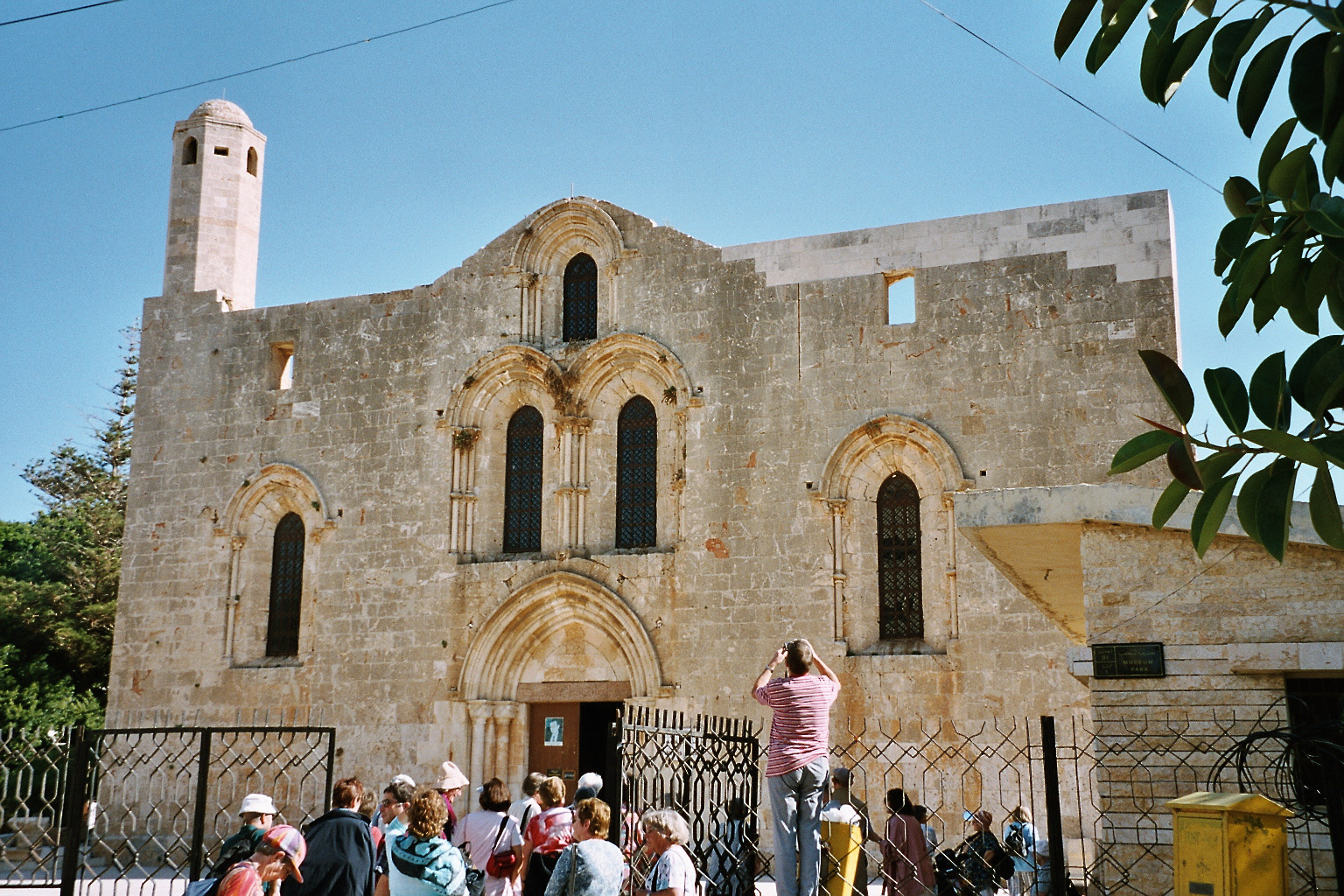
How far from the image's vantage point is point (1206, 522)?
4.02 meters

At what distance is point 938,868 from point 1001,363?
681 centimetres

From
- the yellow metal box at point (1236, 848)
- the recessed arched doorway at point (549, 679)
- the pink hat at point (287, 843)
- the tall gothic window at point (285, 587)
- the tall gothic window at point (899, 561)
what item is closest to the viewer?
the pink hat at point (287, 843)

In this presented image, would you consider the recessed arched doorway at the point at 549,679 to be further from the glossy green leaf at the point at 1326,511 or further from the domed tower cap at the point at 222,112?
the glossy green leaf at the point at 1326,511

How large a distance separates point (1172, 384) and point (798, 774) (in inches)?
158

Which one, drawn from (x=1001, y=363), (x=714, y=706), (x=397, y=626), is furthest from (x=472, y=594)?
(x=1001, y=363)

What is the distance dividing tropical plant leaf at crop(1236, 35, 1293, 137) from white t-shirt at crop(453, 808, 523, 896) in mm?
5767

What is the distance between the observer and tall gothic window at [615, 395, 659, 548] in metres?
16.2

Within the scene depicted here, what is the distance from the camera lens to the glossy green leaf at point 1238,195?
445cm

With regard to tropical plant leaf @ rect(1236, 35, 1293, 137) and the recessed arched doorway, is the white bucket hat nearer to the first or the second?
tropical plant leaf @ rect(1236, 35, 1293, 137)

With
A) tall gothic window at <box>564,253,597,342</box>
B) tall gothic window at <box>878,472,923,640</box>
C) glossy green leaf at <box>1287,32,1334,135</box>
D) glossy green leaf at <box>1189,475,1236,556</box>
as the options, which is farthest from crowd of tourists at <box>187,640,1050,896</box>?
tall gothic window at <box>564,253,597,342</box>

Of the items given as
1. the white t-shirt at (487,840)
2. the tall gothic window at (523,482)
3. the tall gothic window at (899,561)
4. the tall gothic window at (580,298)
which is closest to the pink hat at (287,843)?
the white t-shirt at (487,840)

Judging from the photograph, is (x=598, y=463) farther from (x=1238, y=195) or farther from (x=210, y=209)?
(x=1238, y=195)

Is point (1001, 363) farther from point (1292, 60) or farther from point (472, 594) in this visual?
point (1292, 60)

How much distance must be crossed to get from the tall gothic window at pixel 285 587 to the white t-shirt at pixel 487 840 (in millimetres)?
9933
